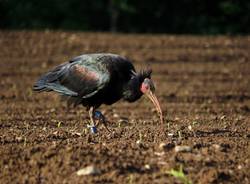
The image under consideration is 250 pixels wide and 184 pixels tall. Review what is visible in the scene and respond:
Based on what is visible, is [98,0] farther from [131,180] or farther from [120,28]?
[131,180]

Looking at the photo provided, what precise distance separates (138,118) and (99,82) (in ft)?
8.37

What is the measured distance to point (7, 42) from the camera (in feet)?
69.7

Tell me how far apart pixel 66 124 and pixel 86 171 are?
3.97 metres

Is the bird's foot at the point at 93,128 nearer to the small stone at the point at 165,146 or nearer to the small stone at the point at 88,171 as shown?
the small stone at the point at 165,146

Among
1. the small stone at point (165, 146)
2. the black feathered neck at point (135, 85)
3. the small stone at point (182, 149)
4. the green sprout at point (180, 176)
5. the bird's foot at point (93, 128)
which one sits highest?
the black feathered neck at point (135, 85)

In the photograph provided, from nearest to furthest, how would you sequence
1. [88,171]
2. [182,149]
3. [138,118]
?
[88,171] < [182,149] < [138,118]

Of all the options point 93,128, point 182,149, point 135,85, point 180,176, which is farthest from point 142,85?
point 180,176

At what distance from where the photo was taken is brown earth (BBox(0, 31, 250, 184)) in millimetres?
7148

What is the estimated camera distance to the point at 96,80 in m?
9.98

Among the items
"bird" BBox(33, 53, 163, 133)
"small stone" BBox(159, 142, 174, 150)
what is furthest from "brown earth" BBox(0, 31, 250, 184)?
"bird" BBox(33, 53, 163, 133)

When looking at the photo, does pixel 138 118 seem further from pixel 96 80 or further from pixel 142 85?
pixel 142 85

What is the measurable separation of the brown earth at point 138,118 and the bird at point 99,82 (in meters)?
0.44

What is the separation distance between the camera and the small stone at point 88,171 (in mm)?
6934

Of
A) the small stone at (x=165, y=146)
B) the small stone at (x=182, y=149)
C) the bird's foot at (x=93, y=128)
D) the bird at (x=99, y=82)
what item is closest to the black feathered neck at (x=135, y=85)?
the bird at (x=99, y=82)
